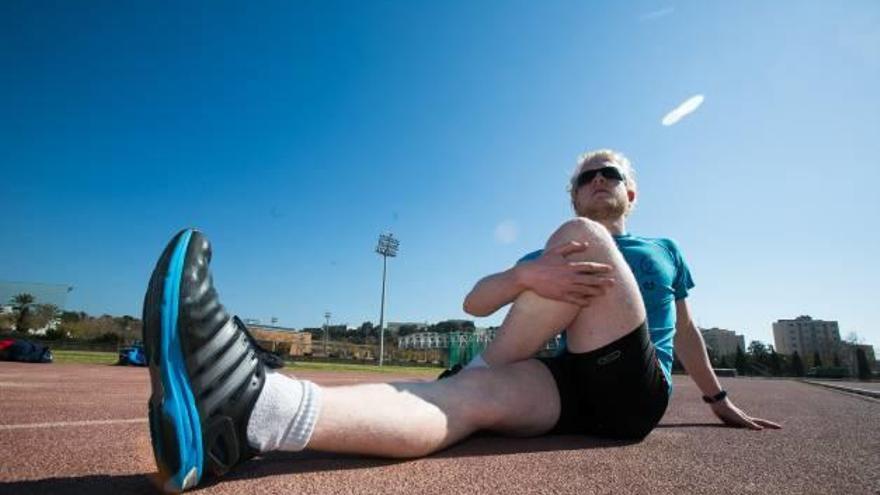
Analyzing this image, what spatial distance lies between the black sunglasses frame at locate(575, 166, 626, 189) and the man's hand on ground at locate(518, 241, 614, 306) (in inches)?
37.4

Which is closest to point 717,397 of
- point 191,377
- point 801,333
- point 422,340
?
point 191,377

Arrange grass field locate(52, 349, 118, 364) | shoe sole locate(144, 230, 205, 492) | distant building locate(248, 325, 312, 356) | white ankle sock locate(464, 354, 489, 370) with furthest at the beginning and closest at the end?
distant building locate(248, 325, 312, 356) < grass field locate(52, 349, 118, 364) < white ankle sock locate(464, 354, 489, 370) < shoe sole locate(144, 230, 205, 492)

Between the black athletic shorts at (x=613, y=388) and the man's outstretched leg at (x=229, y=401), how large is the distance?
0.57m

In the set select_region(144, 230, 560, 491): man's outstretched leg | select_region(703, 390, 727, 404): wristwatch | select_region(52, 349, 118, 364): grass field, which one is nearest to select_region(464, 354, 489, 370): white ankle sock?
select_region(144, 230, 560, 491): man's outstretched leg

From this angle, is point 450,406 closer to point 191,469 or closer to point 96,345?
point 191,469

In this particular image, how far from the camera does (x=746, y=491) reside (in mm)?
1423

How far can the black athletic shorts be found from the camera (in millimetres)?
1798

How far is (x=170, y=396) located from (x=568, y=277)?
4.31 ft

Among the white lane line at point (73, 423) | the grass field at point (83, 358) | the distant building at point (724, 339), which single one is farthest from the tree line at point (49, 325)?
the distant building at point (724, 339)

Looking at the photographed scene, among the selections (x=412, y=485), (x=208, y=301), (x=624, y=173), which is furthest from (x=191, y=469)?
(x=624, y=173)

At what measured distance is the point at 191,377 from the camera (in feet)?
4.10

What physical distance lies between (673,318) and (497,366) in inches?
42.3

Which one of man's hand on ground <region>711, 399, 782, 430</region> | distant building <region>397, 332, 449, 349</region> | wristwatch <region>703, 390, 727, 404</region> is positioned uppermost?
wristwatch <region>703, 390, 727, 404</region>

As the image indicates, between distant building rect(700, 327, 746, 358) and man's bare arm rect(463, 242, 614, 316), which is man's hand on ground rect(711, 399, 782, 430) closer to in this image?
man's bare arm rect(463, 242, 614, 316)
